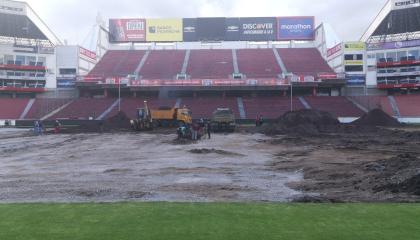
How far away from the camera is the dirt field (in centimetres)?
1093

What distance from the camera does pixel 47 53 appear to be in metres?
76.5

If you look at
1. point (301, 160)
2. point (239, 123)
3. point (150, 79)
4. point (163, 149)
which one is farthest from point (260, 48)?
point (301, 160)

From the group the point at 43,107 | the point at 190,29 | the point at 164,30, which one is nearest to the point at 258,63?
the point at 190,29

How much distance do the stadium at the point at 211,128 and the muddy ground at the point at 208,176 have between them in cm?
6

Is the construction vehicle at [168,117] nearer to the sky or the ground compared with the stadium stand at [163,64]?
nearer to the ground

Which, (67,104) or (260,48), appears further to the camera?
(260,48)

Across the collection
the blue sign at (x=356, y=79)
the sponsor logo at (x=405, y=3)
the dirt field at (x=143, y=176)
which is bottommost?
the dirt field at (x=143, y=176)

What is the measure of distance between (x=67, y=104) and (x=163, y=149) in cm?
4829

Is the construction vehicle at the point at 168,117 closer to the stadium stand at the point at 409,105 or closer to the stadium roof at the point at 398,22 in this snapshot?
the stadium stand at the point at 409,105

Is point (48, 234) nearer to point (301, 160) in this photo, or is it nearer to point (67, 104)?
point (301, 160)

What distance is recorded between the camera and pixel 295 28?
84.8 metres

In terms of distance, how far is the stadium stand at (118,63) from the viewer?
7694 cm

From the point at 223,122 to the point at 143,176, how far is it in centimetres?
2684

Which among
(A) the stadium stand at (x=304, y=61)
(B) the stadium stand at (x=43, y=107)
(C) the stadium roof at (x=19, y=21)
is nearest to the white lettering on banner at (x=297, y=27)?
(A) the stadium stand at (x=304, y=61)
